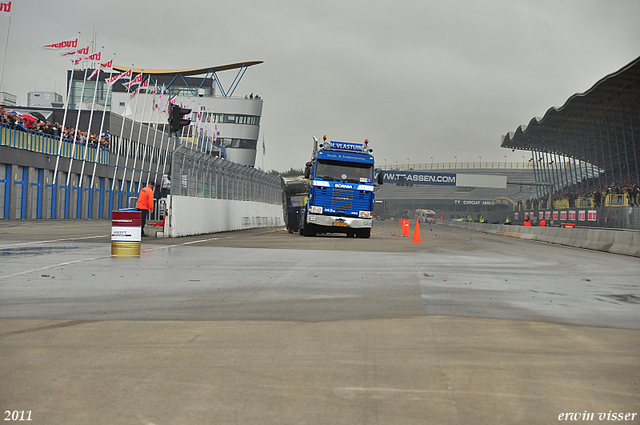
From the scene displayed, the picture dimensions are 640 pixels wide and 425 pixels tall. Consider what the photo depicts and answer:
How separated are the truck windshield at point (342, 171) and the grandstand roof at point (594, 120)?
29714 millimetres

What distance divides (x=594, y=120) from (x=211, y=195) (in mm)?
53805

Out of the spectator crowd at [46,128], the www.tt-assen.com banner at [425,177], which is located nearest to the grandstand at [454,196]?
the www.tt-assen.com banner at [425,177]

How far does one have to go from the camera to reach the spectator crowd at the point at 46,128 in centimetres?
4378

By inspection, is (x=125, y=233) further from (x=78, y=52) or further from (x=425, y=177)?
(x=425, y=177)

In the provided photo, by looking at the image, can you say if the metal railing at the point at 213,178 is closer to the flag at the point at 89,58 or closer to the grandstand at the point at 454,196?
the flag at the point at 89,58

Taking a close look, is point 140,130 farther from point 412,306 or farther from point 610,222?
point 412,306

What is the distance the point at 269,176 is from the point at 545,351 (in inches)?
1650

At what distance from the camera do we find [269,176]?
47469 millimetres

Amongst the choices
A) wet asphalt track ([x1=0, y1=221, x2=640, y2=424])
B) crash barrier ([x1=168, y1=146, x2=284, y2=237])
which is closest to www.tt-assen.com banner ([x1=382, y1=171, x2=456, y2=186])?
crash barrier ([x1=168, y1=146, x2=284, y2=237])

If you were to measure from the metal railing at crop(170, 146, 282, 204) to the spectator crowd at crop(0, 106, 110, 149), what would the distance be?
15.2 meters

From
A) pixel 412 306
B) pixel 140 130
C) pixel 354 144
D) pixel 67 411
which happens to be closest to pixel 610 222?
pixel 354 144

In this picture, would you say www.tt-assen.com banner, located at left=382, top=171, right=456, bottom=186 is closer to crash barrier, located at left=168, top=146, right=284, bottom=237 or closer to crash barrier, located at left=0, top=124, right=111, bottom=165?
crash barrier, located at left=0, top=124, right=111, bottom=165

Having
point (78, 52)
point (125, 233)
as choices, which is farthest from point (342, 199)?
point (78, 52)

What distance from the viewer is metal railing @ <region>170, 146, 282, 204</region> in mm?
25872
